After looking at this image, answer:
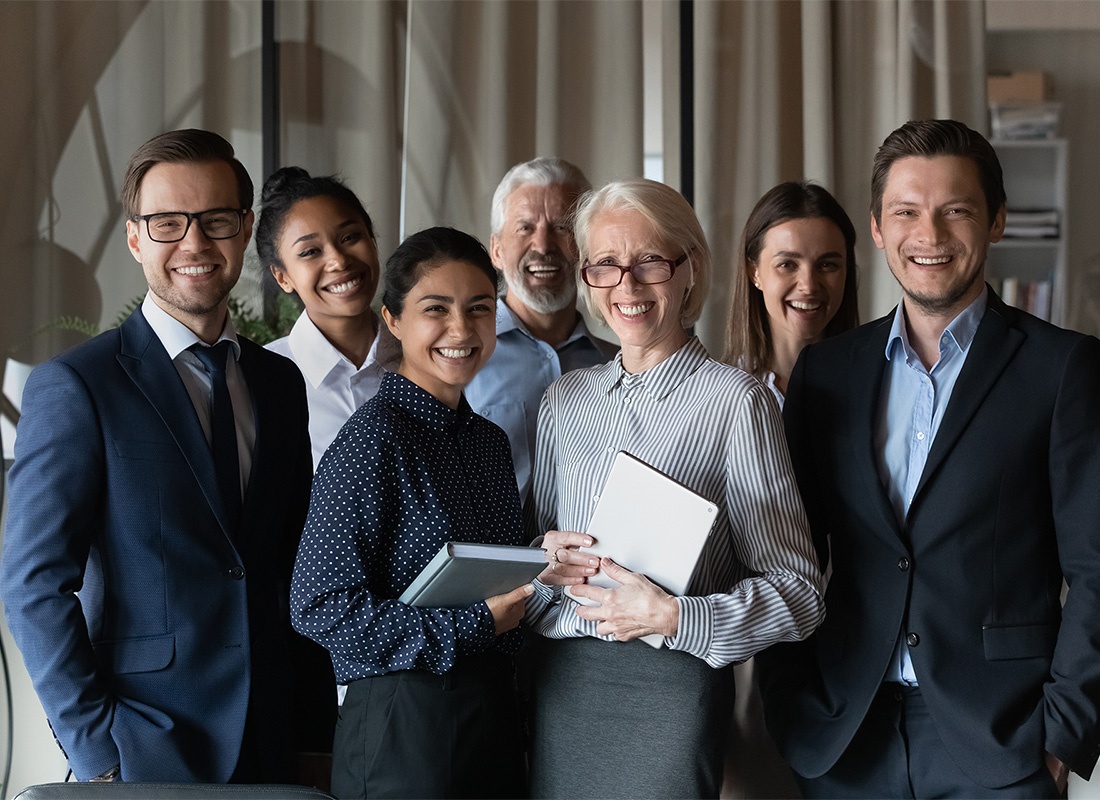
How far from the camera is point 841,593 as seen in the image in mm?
2180

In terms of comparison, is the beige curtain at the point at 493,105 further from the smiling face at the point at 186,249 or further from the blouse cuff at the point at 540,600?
the blouse cuff at the point at 540,600

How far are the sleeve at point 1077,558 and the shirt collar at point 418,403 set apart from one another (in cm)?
114

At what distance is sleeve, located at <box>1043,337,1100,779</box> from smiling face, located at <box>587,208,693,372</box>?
0.73 metres

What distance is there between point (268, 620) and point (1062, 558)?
1.54 metres

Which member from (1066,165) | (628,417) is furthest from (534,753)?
(1066,165)

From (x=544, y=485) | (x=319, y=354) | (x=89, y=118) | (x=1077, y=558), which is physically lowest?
(x=1077, y=558)

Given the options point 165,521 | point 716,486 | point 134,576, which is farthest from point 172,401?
point 716,486

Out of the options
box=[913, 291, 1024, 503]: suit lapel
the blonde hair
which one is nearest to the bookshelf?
box=[913, 291, 1024, 503]: suit lapel

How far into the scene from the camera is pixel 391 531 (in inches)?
77.7

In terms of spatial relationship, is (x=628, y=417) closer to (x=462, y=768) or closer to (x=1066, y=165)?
(x=462, y=768)

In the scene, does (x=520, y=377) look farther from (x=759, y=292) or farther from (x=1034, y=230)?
(x=1034, y=230)

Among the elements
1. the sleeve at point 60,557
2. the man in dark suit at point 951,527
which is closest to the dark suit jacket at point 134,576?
the sleeve at point 60,557

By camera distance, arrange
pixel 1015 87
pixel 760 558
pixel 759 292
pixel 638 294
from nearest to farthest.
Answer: pixel 760 558 → pixel 638 294 → pixel 759 292 → pixel 1015 87

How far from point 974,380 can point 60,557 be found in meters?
1.71
